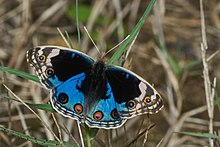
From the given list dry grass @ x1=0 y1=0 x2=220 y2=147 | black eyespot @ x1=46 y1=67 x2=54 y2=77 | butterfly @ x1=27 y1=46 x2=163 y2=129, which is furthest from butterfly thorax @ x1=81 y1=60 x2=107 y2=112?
dry grass @ x1=0 y1=0 x2=220 y2=147

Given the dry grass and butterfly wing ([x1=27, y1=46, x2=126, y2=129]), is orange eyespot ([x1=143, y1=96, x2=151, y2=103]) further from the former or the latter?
the dry grass

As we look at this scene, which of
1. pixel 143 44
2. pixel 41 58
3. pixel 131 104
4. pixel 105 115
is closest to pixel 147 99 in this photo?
pixel 131 104

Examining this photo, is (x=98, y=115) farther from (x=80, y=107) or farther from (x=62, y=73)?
(x=62, y=73)

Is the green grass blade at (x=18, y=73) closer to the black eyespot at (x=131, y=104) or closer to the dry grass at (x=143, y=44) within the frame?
the black eyespot at (x=131, y=104)

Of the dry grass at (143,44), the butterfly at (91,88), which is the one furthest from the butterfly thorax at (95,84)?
the dry grass at (143,44)

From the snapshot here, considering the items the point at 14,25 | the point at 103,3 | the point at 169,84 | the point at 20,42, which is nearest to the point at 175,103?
the point at 169,84
